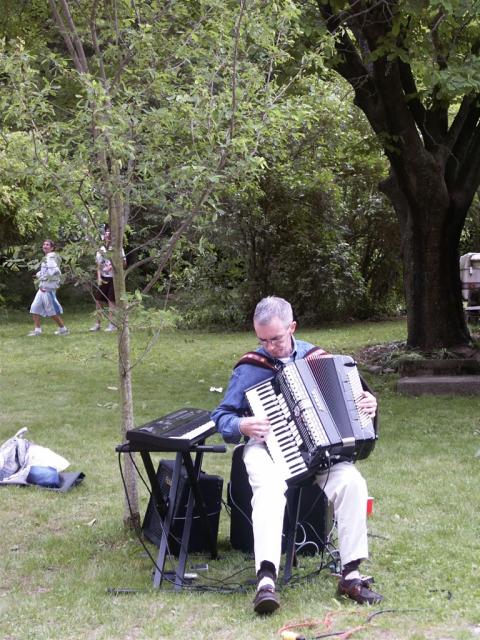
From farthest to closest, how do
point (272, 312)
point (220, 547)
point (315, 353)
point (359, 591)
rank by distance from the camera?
point (220, 547) → point (315, 353) → point (272, 312) → point (359, 591)

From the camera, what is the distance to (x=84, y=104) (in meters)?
5.29

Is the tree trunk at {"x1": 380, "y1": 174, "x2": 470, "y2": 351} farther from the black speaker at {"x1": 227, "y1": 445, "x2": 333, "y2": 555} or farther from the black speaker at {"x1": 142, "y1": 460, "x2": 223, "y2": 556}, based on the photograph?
the black speaker at {"x1": 142, "y1": 460, "x2": 223, "y2": 556}

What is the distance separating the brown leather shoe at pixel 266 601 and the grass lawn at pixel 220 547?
2.2 inches

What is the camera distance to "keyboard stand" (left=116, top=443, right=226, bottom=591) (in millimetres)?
5000

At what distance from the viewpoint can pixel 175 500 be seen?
210 inches

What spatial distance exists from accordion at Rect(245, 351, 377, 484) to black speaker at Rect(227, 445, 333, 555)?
0.50 m

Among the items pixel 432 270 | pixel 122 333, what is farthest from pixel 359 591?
pixel 432 270

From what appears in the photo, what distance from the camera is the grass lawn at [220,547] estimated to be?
4.41m

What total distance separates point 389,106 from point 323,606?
8.10 meters

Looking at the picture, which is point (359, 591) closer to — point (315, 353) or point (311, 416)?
point (311, 416)

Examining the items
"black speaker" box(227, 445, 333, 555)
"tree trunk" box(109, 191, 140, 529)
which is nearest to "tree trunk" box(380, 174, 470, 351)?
"tree trunk" box(109, 191, 140, 529)

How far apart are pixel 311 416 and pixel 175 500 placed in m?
1.08

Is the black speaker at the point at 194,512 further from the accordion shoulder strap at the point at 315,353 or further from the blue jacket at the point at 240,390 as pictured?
the accordion shoulder strap at the point at 315,353

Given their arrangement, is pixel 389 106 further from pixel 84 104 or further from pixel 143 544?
pixel 143 544
